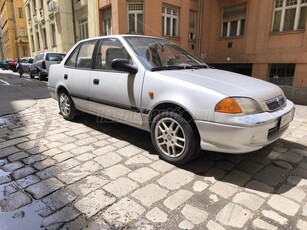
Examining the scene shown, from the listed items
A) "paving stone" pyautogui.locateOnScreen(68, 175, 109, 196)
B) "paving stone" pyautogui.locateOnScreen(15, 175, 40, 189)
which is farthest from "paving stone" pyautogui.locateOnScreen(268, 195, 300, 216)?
"paving stone" pyautogui.locateOnScreen(15, 175, 40, 189)

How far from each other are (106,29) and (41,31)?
46.8 feet

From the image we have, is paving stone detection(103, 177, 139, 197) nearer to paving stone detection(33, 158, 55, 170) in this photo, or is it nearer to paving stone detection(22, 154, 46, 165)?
paving stone detection(33, 158, 55, 170)

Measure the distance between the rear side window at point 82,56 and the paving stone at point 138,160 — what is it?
1893mm

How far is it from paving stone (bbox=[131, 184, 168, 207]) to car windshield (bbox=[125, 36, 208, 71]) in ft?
5.14

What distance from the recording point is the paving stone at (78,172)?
2.76 meters

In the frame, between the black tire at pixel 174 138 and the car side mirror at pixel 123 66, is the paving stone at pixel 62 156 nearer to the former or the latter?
the black tire at pixel 174 138

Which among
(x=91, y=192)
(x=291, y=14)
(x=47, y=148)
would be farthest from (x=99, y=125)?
(x=291, y=14)

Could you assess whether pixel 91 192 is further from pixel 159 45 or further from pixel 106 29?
pixel 106 29

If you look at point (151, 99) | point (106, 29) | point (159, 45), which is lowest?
point (151, 99)

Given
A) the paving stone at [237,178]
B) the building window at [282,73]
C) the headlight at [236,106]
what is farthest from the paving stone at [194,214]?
the building window at [282,73]

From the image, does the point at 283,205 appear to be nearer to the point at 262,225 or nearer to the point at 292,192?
the point at 292,192

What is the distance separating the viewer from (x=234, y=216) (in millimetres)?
2154

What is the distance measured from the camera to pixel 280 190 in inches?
101

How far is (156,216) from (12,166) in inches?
83.5
